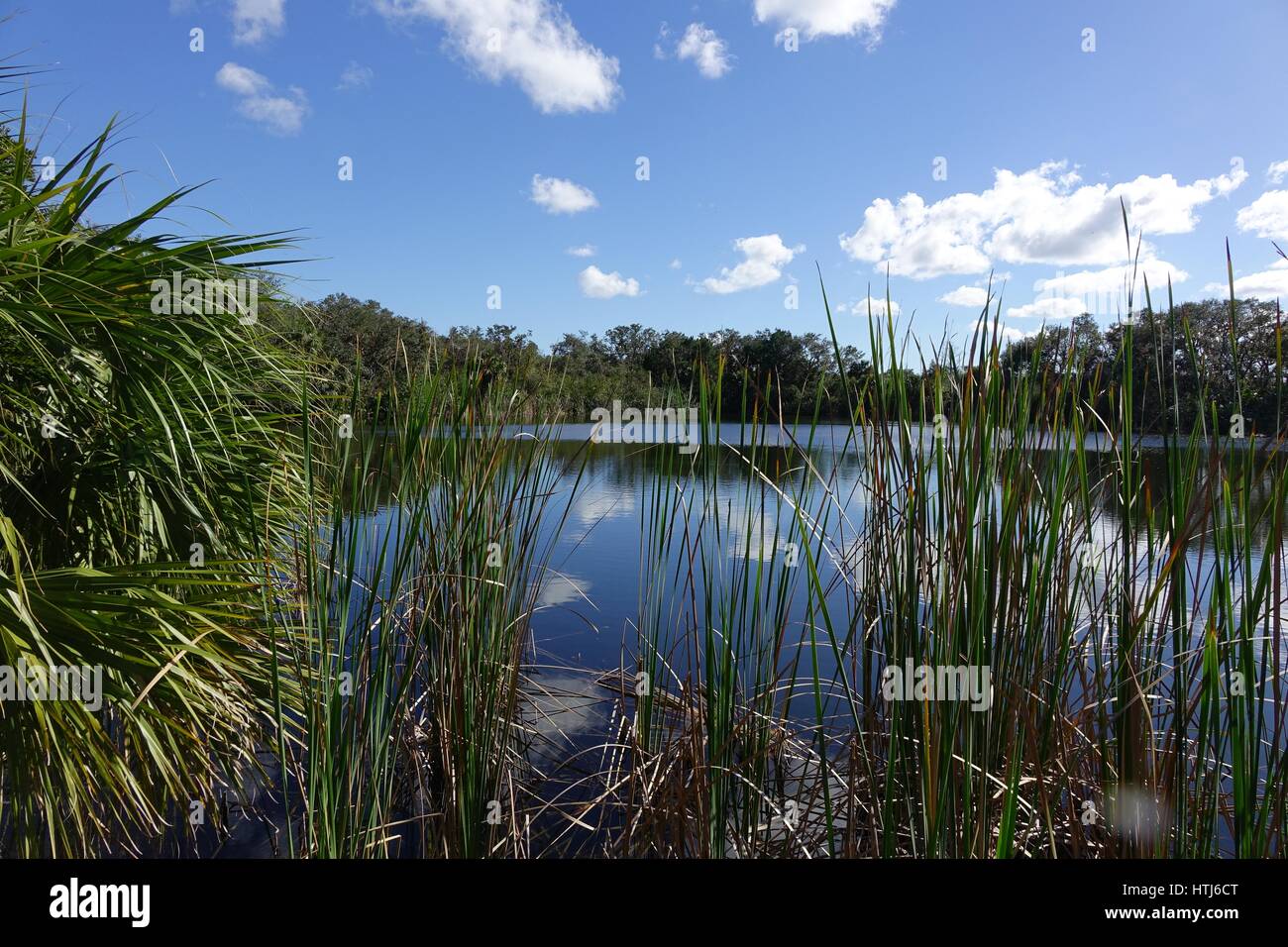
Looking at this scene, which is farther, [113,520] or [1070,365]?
[113,520]

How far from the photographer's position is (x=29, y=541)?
2.10 m

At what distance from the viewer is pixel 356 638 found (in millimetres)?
1665

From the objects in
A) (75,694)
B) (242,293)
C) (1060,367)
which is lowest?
(75,694)

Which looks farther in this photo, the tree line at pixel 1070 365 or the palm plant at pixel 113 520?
the palm plant at pixel 113 520

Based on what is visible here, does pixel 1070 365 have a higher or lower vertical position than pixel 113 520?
higher

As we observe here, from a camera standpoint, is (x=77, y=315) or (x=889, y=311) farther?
(x=77, y=315)

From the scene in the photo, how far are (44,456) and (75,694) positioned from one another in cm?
90

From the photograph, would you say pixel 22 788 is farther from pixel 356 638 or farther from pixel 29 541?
pixel 356 638

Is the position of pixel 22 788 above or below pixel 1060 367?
below

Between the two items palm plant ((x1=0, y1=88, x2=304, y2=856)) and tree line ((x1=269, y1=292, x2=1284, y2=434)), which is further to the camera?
palm plant ((x1=0, y1=88, x2=304, y2=856))
